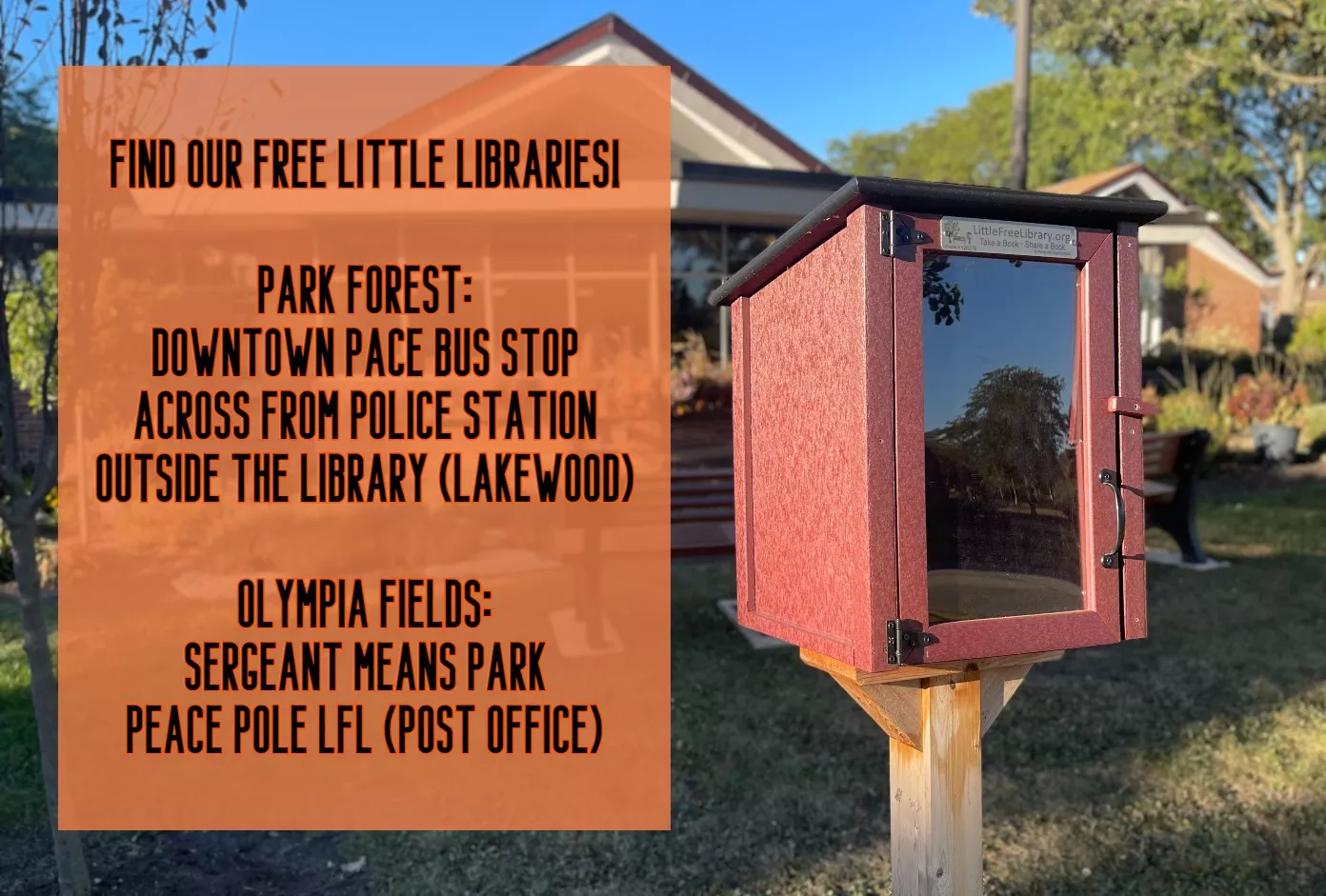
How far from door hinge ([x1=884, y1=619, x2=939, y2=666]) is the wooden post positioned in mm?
241

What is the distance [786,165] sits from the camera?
38.0 feet

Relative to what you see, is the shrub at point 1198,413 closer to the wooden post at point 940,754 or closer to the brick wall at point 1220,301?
the brick wall at point 1220,301

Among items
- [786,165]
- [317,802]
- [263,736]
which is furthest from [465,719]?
[786,165]

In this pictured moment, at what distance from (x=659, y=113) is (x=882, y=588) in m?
9.49

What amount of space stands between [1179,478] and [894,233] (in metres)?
6.81

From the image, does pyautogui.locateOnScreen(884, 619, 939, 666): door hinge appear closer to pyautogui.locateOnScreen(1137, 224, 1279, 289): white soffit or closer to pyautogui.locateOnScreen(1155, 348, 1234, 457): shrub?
pyautogui.locateOnScreen(1155, 348, 1234, 457): shrub

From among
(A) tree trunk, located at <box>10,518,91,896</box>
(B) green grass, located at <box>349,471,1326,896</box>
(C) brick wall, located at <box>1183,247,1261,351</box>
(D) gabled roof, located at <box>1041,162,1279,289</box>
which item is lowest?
(B) green grass, located at <box>349,471,1326,896</box>

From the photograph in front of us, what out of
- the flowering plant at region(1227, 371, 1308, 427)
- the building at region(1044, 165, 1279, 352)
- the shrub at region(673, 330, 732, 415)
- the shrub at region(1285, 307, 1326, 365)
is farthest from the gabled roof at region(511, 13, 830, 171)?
the shrub at region(1285, 307, 1326, 365)

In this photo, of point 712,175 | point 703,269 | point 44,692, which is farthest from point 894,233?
point 703,269

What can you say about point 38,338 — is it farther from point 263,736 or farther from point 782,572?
point 782,572

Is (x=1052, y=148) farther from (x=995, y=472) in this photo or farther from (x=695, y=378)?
(x=995, y=472)

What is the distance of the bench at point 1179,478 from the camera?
7496mm

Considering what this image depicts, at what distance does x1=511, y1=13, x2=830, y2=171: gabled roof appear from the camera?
10.1 metres

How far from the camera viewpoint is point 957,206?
5.59 feet
